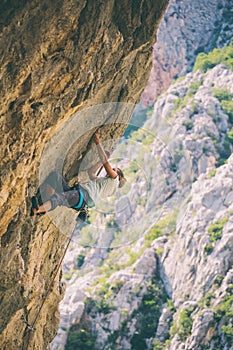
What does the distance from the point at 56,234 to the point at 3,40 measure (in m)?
5.13

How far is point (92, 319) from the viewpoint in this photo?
48.8 metres

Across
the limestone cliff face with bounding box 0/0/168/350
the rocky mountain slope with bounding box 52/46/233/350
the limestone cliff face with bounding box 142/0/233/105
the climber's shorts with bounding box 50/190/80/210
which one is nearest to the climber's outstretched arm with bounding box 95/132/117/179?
the limestone cliff face with bounding box 0/0/168/350

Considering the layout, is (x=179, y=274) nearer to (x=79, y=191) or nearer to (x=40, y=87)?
(x=79, y=191)

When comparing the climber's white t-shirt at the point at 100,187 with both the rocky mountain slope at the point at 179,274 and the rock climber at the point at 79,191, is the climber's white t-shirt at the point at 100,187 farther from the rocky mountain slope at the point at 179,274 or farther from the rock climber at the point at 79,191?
the rocky mountain slope at the point at 179,274

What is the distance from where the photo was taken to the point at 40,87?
1042 cm

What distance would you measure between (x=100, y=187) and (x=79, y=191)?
757mm

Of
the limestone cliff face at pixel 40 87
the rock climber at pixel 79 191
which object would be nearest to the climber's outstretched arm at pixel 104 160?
the rock climber at pixel 79 191

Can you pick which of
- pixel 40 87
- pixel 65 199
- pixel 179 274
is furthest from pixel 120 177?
pixel 179 274

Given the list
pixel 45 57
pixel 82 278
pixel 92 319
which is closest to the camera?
pixel 45 57

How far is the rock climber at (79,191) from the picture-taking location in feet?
38.3

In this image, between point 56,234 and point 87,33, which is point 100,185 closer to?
point 56,234

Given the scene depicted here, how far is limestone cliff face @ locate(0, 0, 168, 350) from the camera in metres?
9.91

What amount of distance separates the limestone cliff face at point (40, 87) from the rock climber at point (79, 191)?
0.24 meters

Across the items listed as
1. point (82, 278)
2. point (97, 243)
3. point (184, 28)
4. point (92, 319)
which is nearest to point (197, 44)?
point (184, 28)
